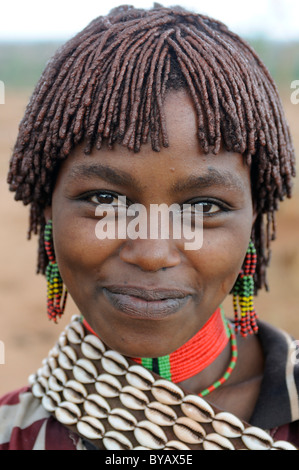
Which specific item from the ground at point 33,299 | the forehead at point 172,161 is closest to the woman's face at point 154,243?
the forehead at point 172,161

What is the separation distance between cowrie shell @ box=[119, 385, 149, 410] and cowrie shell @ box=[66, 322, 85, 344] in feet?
0.77

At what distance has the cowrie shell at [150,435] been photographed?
5.23 feet

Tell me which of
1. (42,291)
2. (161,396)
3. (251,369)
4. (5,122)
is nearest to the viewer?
(161,396)

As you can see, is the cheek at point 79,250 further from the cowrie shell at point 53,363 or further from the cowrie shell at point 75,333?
the cowrie shell at point 53,363

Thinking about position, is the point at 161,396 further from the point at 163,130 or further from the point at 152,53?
the point at 152,53

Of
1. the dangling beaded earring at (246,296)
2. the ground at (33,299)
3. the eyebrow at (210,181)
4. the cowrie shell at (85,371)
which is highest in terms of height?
the eyebrow at (210,181)

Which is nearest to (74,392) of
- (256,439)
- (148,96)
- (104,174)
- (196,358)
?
(196,358)

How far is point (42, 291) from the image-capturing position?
6.57m

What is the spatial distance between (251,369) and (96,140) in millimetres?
950

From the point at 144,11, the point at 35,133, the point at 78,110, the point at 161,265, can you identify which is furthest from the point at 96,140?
the point at 144,11

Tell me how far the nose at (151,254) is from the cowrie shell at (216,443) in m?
0.54

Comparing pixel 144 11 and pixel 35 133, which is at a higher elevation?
pixel 144 11

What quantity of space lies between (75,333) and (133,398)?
30 cm

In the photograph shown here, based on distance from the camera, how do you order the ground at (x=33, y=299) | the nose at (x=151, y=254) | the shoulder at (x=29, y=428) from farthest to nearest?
the ground at (x=33, y=299), the shoulder at (x=29, y=428), the nose at (x=151, y=254)
